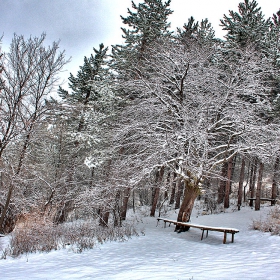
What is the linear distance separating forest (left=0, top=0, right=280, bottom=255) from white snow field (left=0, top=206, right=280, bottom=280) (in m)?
1.22

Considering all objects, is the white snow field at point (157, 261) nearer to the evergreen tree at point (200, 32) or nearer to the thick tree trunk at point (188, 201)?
the thick tree trunk at point (188, 201)

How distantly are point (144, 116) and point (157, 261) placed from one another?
7.18 meters

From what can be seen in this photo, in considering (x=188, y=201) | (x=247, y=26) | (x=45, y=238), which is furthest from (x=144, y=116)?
(x=247, y=26)

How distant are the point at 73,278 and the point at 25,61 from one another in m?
8.86

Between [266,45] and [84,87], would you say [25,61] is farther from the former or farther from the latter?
[266,45]

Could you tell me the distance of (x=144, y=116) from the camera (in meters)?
11.7

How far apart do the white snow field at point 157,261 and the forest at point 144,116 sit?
1224mm

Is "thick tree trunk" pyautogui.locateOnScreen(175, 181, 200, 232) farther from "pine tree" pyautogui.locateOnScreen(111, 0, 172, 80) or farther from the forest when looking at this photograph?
"pine tree" pyautogui.locateOnScreen(111, 0, 172, 80)

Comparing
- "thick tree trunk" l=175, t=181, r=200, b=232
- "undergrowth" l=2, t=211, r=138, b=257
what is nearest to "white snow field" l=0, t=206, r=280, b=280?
"undergrowth" l=2, t=211, r=138, b=257

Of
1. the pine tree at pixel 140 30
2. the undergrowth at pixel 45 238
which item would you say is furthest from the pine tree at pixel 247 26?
the undergrowth at pixel 45 238

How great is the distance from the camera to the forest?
9.53 m

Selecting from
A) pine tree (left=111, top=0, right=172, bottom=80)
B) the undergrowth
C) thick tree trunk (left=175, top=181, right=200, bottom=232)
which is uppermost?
pine tree (left=111, top=0, right=172, bottom=80)

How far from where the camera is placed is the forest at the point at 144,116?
9.53 m

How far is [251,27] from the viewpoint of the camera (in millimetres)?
15359
